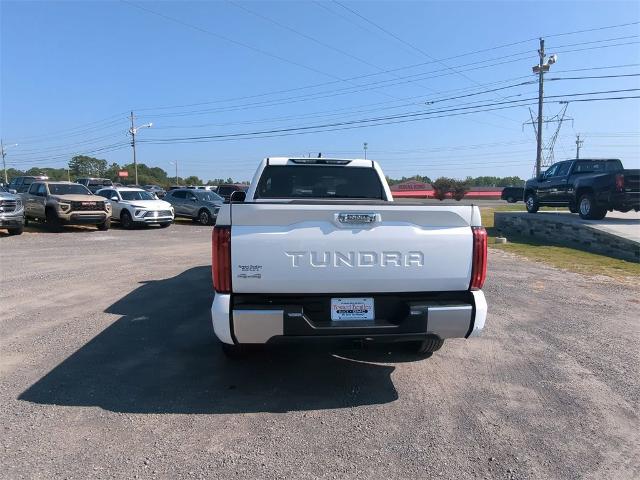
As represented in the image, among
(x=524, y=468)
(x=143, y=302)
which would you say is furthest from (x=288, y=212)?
(x=143, y=302)

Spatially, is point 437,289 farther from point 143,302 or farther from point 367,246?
point 143,302

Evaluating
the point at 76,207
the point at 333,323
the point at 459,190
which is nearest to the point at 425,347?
the point at 333,323

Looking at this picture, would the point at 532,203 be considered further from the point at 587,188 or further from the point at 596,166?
the point at 587,188

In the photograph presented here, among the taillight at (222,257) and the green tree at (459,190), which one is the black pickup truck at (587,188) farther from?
the green tree at (459,190)

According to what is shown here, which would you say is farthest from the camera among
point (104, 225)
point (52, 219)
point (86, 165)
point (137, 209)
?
point (86, 165)

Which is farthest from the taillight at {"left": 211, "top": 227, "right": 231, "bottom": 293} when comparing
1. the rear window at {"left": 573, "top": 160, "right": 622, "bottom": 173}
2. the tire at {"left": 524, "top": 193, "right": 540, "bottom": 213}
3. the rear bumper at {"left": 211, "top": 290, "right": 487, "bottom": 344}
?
the tire at {"left": 524, "top": 193, "right": 540, "bottom": 213}

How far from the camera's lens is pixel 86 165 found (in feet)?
437

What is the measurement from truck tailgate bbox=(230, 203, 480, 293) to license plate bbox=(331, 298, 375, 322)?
90mm

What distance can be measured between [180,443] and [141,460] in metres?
0.27

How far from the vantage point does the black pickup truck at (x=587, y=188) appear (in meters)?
13.9

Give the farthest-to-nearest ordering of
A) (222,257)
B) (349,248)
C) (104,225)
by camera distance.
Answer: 1. (104,225)
2. (349,248)
3. (222,257)

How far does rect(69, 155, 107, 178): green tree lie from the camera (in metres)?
129

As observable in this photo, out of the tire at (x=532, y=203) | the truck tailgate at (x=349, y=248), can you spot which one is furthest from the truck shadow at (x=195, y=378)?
the tire at (x=532, y=203)

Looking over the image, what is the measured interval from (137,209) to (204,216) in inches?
162
